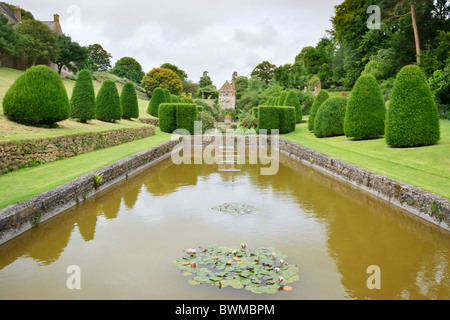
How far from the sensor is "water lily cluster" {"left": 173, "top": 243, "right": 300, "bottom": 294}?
349cm

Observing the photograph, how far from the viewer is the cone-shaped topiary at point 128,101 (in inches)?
1051

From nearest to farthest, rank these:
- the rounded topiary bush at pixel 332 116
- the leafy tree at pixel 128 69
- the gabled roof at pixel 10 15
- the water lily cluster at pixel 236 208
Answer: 1. the water lily cluster at pixel 236 208
2. the rounded topiary bush at pixel 332 116
3. the gabled roof at pixel 10 15
4. the leafy tree at pixel 128 69

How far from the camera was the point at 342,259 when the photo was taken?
13.9 ft

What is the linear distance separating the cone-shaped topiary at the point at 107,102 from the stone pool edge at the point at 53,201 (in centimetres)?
1276

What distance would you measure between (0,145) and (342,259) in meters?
7.75

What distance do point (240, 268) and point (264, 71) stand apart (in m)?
81.3

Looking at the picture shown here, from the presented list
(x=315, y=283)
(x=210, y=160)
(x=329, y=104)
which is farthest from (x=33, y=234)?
(x=329, y=104)

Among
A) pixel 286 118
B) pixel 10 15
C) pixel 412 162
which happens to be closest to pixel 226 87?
pixel 10 15

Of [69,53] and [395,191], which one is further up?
[69,53]

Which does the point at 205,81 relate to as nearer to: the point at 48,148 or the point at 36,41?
the point at 36,41

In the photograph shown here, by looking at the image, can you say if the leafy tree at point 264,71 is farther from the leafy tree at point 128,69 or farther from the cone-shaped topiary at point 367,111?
the cone-shaped topiary at point 367,111

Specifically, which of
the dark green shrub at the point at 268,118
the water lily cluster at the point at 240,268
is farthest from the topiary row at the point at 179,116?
the water lily cluster at the point at 240,268

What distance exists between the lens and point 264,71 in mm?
81312

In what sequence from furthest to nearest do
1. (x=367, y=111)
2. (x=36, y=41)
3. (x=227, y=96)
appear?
(x=227, y=96), (x=36, y=41), (x=367, y=111)
